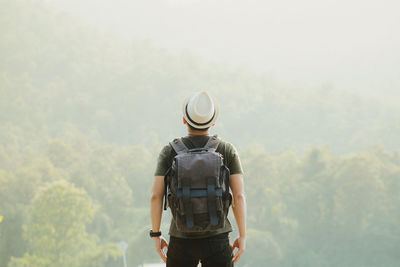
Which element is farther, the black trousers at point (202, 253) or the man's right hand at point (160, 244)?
the man's right hand at point (160, 244)

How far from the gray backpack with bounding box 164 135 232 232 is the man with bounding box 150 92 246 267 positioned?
0.12 feet

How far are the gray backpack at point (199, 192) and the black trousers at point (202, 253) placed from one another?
42mm

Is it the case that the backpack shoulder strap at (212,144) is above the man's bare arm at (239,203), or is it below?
above

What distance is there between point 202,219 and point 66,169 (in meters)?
38.7

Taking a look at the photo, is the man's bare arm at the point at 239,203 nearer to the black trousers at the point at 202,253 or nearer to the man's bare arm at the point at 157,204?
the black trousers at the point at 202,253

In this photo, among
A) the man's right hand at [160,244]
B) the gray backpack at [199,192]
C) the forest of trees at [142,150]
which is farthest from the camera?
the forest of trees at [142,150]

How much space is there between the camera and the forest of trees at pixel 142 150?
31578mm

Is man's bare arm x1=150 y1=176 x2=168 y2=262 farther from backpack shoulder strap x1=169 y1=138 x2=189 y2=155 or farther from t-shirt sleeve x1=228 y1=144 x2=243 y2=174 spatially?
t-shirt sleeve x1=228 y1=144 x2=243 y2=174

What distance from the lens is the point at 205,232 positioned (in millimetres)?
1311

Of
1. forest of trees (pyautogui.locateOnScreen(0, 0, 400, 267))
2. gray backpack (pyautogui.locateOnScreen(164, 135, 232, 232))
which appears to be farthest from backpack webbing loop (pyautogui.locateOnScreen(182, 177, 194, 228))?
forest of trees (pyautogui.locateOnScreen(0, 0, 400, 267))

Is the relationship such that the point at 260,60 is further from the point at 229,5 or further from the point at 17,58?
Result: the point at 17,58

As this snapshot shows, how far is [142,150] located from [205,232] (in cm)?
4012

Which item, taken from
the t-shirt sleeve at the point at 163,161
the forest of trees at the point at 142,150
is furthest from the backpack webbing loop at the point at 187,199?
the forest of trees at the point at 142,150

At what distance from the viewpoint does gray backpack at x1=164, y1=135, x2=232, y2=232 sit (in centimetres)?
129
